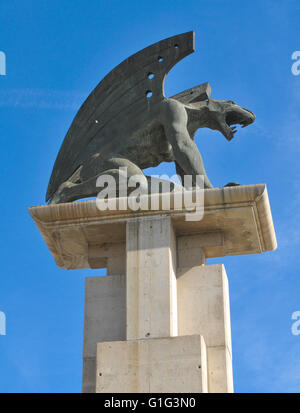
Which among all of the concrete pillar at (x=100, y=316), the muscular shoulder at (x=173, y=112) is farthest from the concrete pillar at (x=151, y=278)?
the muscular shoulder at (x=173, y=112)

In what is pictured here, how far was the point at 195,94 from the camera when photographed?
12.7m

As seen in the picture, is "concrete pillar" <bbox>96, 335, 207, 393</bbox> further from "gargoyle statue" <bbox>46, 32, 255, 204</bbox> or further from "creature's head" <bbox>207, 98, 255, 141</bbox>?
"creature's head" <bbox>207, 98, 255, 141</bbox>

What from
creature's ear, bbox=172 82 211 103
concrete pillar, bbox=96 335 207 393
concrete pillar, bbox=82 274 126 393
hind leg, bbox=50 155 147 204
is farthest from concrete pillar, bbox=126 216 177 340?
creature's ear, bbox=172 82 211 103

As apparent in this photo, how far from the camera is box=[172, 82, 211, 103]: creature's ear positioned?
12.6 m

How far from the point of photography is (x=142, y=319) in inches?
411

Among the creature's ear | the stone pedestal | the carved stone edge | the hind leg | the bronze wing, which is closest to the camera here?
the stone pedestal

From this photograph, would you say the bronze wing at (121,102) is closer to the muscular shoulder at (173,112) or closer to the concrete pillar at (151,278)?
the muscular shoulder at (173,112)

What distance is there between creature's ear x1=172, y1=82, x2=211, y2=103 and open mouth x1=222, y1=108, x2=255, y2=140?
0.45 m

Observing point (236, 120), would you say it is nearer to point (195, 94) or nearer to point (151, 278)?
point (195, 94)

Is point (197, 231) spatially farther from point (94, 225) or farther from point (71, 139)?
point (71, 139)

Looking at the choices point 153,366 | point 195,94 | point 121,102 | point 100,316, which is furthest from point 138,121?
point 153,366

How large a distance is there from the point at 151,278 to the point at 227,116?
9.98 feet

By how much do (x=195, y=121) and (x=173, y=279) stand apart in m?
2.65
